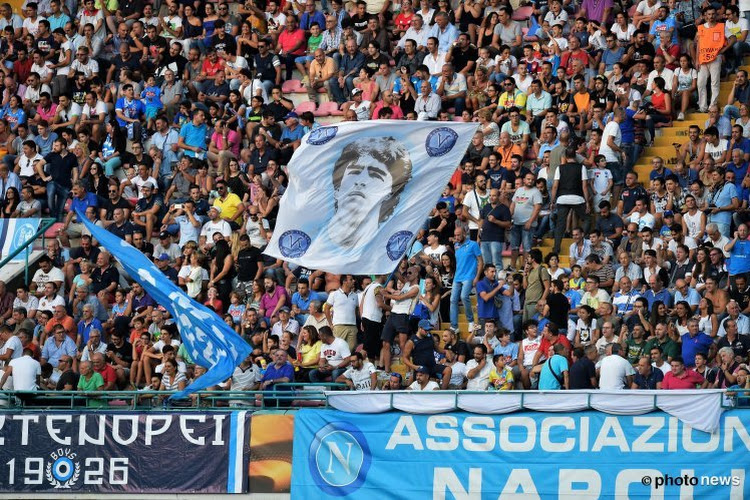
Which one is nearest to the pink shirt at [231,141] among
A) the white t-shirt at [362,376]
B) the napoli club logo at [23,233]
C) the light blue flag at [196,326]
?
the napoli club logo at [23,233]

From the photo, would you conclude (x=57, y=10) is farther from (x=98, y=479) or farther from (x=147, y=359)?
(x=98, y=479)

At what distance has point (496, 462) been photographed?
1838cm

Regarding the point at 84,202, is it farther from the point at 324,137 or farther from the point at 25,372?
the point at 324,137

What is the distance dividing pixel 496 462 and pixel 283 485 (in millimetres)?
2698

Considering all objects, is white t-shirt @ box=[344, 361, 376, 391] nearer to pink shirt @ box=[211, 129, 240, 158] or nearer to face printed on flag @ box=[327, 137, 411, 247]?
face printed on flag @ box=[327, 137, 411, 247]

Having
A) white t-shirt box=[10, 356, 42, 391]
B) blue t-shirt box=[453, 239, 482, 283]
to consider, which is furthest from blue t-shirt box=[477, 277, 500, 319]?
Answer: white t-shirt box=[10, 356, 42, 391]

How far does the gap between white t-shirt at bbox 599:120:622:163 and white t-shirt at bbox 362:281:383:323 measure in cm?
425

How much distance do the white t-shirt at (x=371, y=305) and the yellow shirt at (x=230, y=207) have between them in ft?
12.5

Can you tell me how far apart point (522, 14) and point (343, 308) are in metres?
7.65

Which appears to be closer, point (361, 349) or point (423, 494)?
point (423, 494)

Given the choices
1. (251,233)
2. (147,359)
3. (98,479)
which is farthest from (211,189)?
(98,479)

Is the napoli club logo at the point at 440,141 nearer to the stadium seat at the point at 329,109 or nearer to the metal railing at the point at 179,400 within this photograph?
the metal railing at the point at 179,400

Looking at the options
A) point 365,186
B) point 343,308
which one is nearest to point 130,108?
point 343,308

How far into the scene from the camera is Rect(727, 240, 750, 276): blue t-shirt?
21.2 metres
